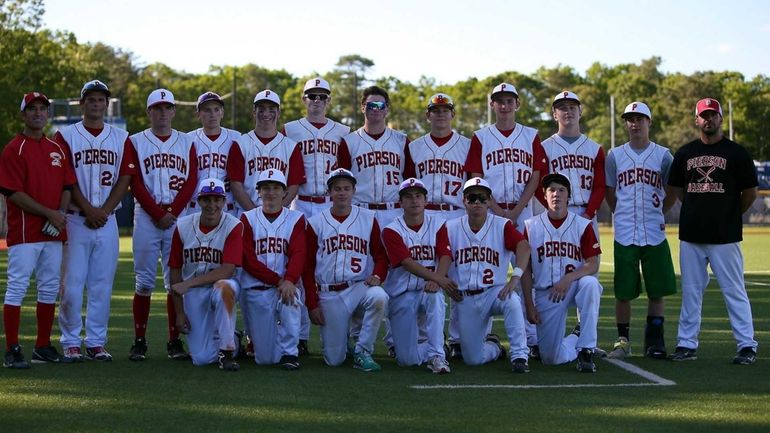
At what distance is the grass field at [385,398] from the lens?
20.5 ft

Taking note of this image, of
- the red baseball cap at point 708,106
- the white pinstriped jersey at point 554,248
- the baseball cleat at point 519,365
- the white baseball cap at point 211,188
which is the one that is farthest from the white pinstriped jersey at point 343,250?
the red baseball cap at point 708,106

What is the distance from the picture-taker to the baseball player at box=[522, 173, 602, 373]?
28.3 ft

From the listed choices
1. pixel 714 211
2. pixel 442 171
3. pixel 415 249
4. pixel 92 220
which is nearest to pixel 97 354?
pixel 92 220

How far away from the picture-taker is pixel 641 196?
30.4 ft

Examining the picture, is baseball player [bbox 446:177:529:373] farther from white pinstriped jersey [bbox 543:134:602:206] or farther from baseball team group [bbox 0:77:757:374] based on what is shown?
white pinstriped jersey [bbox 543:134:602:206]

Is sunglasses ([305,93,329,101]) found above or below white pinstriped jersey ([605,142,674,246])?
above

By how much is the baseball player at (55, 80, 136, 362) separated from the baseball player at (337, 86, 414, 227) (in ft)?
6.17

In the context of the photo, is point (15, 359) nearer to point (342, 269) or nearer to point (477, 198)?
point (342, 269)

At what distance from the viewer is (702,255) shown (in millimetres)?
8992

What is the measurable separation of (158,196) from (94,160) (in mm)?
594

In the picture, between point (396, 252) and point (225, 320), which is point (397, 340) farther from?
point (225, 320)

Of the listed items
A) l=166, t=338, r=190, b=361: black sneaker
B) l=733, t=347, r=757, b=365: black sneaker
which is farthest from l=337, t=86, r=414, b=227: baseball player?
l=733, t=347, r=757, b=365: black sneaker

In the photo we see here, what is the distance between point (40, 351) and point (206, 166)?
2056 mm

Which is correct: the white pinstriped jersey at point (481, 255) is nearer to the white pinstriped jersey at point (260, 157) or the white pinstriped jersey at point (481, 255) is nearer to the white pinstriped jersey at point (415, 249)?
the white pinstriped jersey at point (415, 249)
